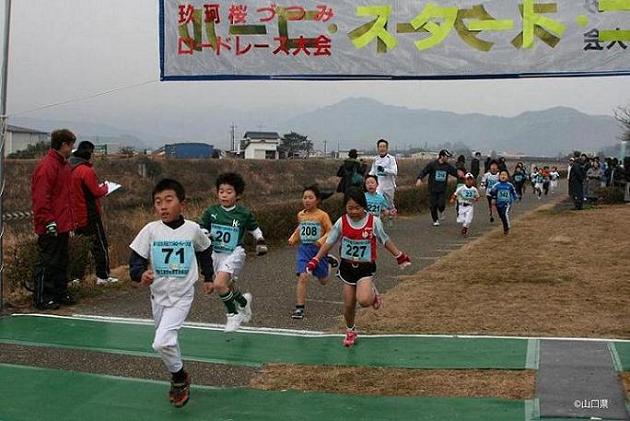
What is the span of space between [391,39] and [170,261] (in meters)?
2.75

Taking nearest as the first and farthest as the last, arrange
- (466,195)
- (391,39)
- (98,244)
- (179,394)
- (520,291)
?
(179,394) → (391,39) → (520,291) → (98,244) → (466,195)

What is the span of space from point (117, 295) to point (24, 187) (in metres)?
19.6

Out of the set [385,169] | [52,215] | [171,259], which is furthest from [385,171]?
[171,259]

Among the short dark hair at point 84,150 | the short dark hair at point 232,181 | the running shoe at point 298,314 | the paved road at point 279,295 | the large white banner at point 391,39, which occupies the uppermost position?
the large white banner at point 391,39

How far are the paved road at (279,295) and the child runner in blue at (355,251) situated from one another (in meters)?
0.97

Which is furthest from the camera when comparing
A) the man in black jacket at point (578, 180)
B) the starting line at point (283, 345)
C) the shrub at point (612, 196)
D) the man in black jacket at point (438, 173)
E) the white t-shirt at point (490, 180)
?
the shrub at point (612, 196)

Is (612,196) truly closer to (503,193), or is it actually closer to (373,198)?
(503,193)

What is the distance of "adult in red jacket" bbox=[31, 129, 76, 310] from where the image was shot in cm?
855

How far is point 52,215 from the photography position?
8.60 metres

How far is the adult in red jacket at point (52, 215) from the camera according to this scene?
8547 mm

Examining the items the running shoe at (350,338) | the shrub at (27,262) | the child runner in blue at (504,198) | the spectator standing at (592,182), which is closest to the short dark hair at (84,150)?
the shrub at (27,262)

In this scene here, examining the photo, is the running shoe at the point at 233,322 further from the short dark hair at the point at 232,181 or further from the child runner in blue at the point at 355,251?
the short dark hair at the point at 232,181

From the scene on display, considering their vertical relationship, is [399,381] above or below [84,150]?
below

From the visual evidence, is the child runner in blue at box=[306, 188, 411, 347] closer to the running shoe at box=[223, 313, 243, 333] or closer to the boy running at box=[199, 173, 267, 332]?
the boy running at box=[199, 173, 267, 332]
